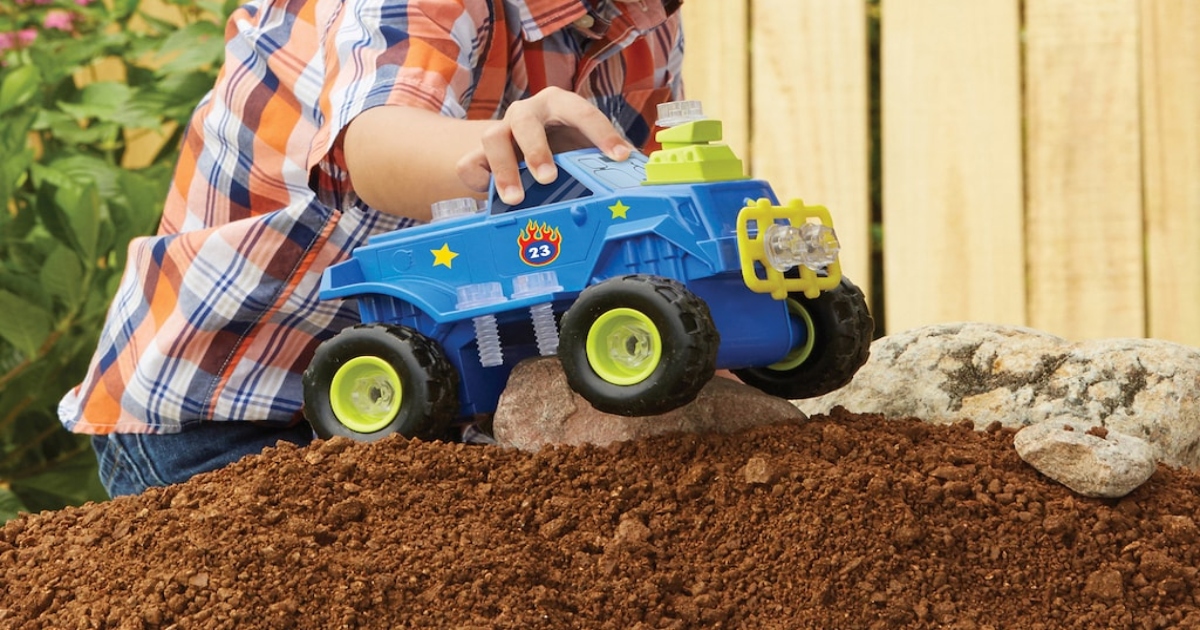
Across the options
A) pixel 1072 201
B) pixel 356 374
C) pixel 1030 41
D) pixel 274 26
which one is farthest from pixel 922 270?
pixel 356 374

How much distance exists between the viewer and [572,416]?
48.0 inches

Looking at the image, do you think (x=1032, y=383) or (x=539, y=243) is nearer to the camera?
(x=539, y=243)

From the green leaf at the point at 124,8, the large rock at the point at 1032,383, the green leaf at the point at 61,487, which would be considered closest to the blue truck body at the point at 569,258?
the large rock at the point at 1032,383

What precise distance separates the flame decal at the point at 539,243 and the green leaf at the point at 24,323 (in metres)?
1.52

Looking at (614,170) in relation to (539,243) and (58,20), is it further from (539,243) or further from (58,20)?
(58,20)

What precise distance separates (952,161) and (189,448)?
5.85ft

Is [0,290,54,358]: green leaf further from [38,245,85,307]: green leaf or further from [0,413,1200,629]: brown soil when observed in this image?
[0,413,1200,629]: brown soil

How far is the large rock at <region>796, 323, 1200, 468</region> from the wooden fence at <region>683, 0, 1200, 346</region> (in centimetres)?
129

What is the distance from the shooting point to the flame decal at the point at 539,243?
3.67ft

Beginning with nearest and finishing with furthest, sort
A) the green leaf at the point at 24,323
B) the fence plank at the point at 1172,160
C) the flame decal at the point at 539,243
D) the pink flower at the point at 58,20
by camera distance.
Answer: the flame decal at the point at 539,243 → the green leaf at the point at 24,323 → the fence plank at the point at 1172,160 → the pink flower at the point at 58,20

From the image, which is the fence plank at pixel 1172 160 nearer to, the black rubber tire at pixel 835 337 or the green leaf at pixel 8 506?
the black rubber tire at pixel 835 337

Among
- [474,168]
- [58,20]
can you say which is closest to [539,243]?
[474,168]

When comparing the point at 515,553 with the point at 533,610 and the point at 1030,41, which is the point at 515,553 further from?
the point at 1030,41

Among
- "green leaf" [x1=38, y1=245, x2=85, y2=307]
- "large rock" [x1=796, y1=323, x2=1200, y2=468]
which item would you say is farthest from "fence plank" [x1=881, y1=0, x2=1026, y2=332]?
"green leaf" [x1=38, y1=245, x2=85, y2=307]
